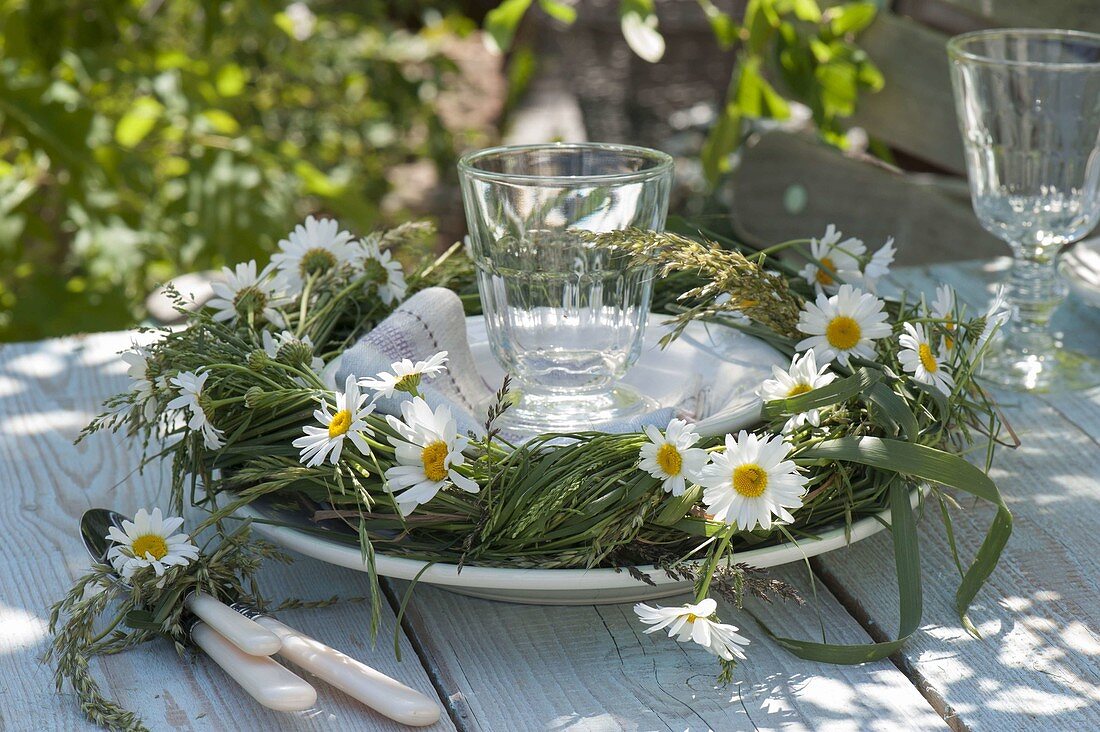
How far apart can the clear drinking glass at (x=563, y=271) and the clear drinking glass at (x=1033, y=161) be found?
0.48 meters

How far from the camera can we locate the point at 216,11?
7.63 feet

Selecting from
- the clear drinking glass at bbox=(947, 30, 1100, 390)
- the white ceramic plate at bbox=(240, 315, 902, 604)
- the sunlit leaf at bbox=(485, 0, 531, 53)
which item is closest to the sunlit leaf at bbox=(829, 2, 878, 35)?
the sunlit leaf at bbox=(485, 0, 531, 53)

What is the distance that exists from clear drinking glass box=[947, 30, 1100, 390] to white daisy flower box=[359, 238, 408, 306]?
0.66m

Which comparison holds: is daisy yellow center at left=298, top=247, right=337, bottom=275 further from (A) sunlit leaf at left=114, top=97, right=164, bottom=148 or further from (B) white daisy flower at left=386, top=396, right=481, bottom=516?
(A) sunlit leaf at left=114, top=97, right=164, bottom=148

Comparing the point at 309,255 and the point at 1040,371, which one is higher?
the point at 309,255

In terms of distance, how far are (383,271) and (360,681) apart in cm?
52

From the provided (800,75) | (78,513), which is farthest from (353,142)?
(78,513)

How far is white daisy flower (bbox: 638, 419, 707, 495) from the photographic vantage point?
2.57 ft

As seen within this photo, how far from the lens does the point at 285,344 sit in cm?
97

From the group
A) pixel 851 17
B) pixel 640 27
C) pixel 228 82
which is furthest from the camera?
pixel 228 82

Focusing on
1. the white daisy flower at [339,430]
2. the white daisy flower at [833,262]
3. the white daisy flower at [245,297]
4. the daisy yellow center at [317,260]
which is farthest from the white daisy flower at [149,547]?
the white daisy flower at [833,262]

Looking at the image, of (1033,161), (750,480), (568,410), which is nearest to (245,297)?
(568,410)

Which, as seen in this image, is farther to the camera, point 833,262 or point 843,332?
point 833,262

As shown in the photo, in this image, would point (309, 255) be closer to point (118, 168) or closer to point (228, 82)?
point (118, 168)
